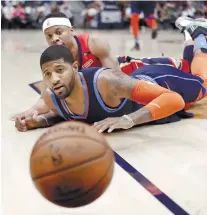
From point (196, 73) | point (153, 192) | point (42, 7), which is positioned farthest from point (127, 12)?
point (153, 192)

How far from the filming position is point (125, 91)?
2812 mm

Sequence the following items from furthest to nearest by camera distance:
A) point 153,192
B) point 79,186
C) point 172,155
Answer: point 172,155 < point 153,192 < point 79,186

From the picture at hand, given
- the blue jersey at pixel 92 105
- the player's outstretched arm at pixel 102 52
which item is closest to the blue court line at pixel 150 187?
the blue jersey at pixel 92 105

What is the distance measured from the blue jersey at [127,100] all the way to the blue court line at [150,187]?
406 mm

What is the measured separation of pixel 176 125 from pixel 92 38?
1.01 m

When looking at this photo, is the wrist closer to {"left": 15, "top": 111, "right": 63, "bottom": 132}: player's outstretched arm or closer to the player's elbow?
{"left": 15, "top": 111, "right": 63, "bottom": 132}: player's outstretched arm

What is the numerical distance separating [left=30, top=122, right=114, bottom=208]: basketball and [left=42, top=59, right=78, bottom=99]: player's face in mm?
782

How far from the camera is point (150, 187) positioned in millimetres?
2244

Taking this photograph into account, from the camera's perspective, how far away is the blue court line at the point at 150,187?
2.02 metres

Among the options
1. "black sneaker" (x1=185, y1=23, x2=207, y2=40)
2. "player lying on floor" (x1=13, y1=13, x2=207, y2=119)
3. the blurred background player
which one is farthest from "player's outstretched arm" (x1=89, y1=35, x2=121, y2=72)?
the blurred background player

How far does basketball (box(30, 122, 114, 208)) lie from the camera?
176 cm

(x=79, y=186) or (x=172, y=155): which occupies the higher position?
(x=79, y=186)

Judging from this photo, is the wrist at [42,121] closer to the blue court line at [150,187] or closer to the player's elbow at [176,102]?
the blue court line at [150,187]

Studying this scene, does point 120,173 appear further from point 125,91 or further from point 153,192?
point 125,91
